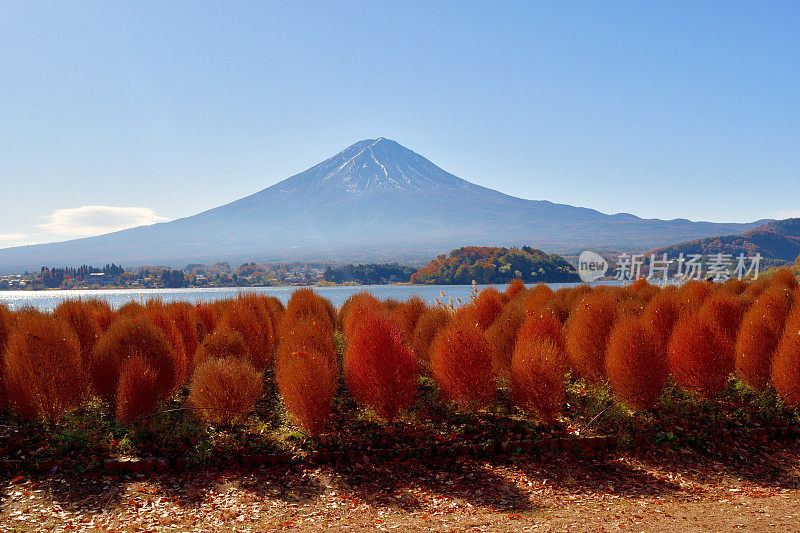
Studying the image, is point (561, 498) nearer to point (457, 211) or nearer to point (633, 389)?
point (633, 389)

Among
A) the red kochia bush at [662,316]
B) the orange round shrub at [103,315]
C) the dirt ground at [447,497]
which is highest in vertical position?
the orange round shrub at [103,315]

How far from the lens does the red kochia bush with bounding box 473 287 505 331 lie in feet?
53.9

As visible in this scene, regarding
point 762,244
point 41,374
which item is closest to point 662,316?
point 41,374

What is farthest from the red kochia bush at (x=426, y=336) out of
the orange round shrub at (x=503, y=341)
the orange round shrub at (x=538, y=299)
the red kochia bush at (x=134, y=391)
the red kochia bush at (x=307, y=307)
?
the red kochia bush at (x=134, y=391)

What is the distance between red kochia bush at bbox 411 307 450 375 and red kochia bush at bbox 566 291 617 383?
3.08 m

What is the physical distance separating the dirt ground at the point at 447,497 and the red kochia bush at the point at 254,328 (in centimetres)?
510

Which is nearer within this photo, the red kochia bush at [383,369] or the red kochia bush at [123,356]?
the red kochia bush at [383,369]

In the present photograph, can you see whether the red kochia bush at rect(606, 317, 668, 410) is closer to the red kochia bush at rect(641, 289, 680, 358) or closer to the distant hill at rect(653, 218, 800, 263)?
the red kochia bush at rect(641, 289, 680, 358)

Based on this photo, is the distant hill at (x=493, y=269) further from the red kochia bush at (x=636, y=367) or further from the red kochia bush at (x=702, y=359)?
the red kochia bush at (x=636, y=367)

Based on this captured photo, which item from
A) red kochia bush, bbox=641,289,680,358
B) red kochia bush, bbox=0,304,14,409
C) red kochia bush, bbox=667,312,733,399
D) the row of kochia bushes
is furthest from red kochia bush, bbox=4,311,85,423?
red kochia bush, bbox=641,289,680,358

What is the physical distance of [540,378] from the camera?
988 cm

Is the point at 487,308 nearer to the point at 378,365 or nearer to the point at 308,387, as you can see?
the point at 378,365

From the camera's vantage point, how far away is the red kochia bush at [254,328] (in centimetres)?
1357

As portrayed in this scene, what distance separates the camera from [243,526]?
7.03 m
